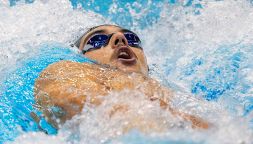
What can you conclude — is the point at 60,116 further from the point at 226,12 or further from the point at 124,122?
the point at 226,12

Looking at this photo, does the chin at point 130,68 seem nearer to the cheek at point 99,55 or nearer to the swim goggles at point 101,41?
the cheek at point 99,55

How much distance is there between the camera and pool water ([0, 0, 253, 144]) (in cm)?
171

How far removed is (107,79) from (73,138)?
1.72ft

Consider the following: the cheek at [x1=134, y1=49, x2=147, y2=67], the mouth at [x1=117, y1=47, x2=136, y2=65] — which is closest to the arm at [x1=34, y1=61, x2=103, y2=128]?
the mouth at [x1=117, y1=47, x2=136, y2=65]

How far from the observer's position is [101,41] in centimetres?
303

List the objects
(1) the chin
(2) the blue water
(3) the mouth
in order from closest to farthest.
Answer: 1. (2) the blue water
2. (1) the chin
3. (3) the mouth

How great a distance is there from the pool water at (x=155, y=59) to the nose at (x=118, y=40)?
8.8 inches

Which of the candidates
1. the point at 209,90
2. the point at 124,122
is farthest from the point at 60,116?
the point at 209,90

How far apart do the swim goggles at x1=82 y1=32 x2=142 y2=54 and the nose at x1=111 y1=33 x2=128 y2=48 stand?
5cm

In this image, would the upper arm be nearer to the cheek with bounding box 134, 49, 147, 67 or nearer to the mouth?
the mouth

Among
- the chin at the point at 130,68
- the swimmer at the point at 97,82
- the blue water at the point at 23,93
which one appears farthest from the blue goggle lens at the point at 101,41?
the chin at the point at 130,68

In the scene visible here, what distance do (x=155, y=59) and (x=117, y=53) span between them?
2.05m

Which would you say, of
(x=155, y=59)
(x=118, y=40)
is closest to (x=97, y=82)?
(x=118, y=40)

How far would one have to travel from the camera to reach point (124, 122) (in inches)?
67.0
